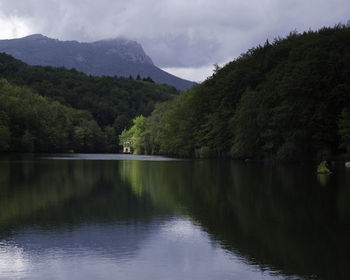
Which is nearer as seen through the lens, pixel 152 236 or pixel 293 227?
pixel 152 236

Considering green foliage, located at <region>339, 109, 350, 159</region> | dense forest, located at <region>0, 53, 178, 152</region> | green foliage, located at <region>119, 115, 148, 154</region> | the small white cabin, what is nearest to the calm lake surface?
green foliage, located at <region>339, 109, 350, 159</region>

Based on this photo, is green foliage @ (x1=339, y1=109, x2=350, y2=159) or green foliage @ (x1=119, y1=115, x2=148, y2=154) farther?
green foliage @ (x1=119, y1=115, x2=148, y2=154)

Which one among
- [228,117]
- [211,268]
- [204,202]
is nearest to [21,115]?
[228,117]

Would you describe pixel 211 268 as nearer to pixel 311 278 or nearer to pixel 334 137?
pixel 311 278

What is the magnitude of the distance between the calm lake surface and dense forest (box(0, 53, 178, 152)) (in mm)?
77652

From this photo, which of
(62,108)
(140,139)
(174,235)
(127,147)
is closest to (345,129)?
(174,235)

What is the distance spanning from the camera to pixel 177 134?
310ft

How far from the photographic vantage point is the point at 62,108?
135 metres

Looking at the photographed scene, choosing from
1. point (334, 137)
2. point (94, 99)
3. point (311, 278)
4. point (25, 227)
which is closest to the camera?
point (311, 278)

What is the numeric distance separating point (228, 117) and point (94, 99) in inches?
4447

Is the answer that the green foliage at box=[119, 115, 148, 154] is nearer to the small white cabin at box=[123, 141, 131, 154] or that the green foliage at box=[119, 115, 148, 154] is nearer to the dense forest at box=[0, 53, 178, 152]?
the small white cabin at box=[123, 141, 131, 154]

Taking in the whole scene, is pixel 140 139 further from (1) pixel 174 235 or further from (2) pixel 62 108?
(1) pixel 174 235

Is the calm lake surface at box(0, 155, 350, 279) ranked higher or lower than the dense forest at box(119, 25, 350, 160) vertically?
lower

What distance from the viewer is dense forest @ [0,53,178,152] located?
339ft
